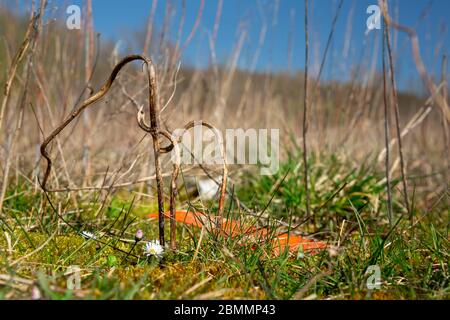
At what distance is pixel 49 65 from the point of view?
2869 mm

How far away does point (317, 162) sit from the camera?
2.55 metres

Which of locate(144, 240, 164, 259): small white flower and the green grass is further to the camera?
locate(144, 240, 164, 259): small white flower

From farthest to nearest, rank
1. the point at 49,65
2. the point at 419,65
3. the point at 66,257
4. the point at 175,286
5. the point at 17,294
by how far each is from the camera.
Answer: the point at 49,65
the point at 66,257
the point at 175,286
the point at 17,294
the point at 419,65

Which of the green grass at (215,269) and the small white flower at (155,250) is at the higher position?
the small white flower at (155,250)

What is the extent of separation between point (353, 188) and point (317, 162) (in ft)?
1.32

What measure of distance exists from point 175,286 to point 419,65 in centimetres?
64

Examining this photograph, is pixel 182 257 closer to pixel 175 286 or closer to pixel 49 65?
pixel 175 286

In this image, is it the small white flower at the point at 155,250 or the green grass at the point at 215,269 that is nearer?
the green grass at the point at 215,269

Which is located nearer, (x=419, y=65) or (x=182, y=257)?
(x=419, y=65)

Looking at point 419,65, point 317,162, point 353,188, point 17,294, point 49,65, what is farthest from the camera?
point 49,65

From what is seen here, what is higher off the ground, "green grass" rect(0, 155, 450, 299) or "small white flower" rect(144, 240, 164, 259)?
"small white flower" rect(144, 240, 164, 259)

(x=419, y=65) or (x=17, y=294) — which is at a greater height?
(x=419, y=65)
